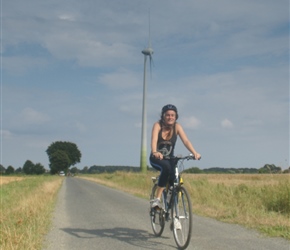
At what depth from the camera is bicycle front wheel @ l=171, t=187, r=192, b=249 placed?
5.83 meters

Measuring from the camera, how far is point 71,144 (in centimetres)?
12875

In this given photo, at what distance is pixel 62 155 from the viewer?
118m

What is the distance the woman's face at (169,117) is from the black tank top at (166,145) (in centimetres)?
19

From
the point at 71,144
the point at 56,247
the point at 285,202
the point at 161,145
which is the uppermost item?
the point at 71,144

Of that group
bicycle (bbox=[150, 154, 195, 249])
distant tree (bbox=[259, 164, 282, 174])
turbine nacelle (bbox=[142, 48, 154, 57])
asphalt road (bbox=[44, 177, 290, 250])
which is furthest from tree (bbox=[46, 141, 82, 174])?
bicycle (bbox=[150, 154, 195, 249])

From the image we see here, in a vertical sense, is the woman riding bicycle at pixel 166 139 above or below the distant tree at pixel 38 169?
below

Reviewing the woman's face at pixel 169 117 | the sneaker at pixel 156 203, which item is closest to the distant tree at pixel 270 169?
the sneaker at pixel 156 203

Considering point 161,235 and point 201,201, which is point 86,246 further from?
point 201,201

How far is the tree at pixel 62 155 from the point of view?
386ft

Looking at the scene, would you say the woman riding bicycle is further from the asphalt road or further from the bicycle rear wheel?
the asphalt road

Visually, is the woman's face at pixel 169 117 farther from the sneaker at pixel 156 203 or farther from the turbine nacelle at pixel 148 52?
the turbine nacelle at pixel 148 52

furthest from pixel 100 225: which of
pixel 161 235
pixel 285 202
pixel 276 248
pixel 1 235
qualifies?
pixel 285 202

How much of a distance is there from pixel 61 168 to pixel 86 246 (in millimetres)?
115051

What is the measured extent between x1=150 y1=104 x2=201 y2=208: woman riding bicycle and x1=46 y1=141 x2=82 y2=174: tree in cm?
11368
